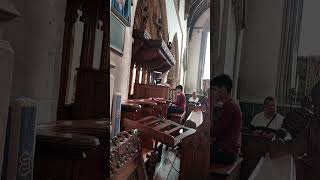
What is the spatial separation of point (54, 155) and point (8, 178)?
0.10m

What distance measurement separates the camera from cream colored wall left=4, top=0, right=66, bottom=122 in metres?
0.58

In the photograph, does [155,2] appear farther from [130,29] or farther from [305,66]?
[305,66]

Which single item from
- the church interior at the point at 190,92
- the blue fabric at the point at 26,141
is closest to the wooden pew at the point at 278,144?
the church interior at the point at 190,92

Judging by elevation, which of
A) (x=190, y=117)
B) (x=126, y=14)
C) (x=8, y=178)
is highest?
(x=126, y=14)

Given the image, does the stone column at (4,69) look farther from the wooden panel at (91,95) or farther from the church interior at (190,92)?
the wooden panel at (91,95)

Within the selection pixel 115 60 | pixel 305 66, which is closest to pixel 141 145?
pixel 115 60

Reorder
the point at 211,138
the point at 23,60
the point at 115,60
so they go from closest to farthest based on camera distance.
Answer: the point at 115,60, the point at 211,138, the point at 23,60

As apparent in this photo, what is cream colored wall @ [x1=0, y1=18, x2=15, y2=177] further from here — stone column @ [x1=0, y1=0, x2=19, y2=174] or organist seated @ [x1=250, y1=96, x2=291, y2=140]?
organist seated @ [x1=250, y1=96, x2=291, y2=140]

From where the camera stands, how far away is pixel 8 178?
0.54 metres

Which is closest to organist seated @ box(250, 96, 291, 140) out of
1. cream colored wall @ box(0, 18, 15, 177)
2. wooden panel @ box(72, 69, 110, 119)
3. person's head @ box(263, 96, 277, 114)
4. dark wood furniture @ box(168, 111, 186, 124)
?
person's head @ box(263, 96, 277, 114)

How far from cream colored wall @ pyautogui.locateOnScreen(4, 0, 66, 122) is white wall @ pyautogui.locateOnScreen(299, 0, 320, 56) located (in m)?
0.42

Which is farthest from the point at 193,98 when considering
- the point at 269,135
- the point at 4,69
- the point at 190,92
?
the point at 4,69

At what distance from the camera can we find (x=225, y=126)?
1.46ft

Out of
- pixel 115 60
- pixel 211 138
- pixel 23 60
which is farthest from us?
pixel 23 60
